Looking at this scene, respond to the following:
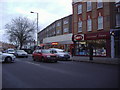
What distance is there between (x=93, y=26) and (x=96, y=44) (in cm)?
288

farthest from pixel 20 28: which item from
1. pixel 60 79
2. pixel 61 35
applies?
pixel 60 79

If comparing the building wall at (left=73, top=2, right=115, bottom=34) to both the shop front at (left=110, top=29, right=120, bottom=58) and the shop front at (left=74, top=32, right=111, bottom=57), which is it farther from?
the shop front at (left=110, top=29, right=120, bottom=58)

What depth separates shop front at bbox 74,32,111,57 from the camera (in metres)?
23.7

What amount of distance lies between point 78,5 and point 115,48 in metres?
10.9

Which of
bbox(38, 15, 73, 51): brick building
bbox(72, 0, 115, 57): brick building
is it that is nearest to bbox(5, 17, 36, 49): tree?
bbox(38, 15, 73, 51): brick building

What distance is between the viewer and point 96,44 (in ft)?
83.6

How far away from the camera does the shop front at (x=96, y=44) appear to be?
23688 mm

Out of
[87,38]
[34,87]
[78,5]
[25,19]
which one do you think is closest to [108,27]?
[87,38]

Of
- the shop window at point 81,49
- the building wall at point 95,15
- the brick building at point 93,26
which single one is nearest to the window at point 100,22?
the brick building at point 93,26

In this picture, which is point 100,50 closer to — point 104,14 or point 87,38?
point 87,38

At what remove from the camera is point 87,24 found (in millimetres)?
27359

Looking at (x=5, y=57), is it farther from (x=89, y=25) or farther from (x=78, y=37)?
(x=89, y=25)

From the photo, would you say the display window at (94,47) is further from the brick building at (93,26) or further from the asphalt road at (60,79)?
the asphalt road at (60,79)

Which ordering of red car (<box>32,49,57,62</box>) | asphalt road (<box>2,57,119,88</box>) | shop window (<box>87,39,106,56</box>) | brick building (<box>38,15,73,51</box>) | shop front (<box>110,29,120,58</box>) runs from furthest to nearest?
brick building (<box>38,15,73,51</box>)
shop window (<box>87,39,106,56</box>)
shop front (<box>110,29,120,58</box>)
red car (<box>32,49,57,62</box>)
asphalt road (<box>2,57,119,88</box>)
